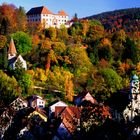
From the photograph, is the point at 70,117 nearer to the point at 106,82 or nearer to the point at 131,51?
the point at 106,82

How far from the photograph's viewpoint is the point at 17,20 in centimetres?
5984

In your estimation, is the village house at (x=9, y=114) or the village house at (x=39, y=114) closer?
the village house at (x=9, y=114)

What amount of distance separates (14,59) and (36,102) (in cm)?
790

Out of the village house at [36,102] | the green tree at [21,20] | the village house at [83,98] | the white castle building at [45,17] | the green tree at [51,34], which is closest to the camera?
the village house at [36,102]

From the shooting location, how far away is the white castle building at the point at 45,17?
68.2m

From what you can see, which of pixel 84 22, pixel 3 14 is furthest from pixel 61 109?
pixel 84 22

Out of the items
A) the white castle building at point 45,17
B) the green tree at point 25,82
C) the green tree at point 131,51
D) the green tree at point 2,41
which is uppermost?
the white castle building at point 45,17

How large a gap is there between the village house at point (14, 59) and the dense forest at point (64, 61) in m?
0.32

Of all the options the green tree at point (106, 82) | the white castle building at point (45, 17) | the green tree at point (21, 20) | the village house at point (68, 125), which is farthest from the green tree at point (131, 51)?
the village house at point (68, 125)

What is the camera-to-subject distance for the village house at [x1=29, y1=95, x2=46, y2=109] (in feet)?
131

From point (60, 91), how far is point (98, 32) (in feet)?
59.5

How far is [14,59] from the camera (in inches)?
1868

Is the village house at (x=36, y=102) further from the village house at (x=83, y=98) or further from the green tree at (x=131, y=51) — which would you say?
the green tree at (x=131, y=51)

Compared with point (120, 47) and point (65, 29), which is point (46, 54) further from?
point (65, 29)
